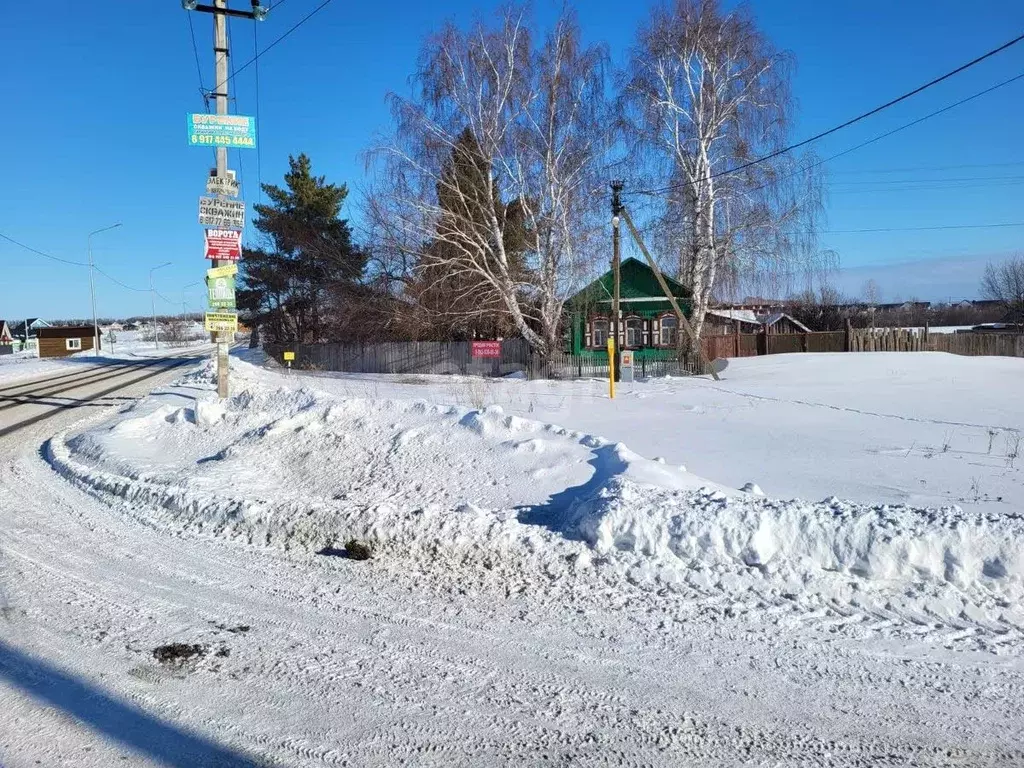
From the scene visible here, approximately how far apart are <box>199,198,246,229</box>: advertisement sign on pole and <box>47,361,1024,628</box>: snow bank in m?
5.07

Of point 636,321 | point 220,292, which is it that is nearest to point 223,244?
point 220,292

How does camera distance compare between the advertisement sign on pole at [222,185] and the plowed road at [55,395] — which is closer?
the advertisement sign on pole at [222,185]

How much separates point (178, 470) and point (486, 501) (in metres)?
4.59

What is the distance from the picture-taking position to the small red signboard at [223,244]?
46.7 feet

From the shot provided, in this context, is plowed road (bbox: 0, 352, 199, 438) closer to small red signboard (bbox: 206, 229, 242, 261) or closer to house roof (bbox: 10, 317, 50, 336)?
small red signboard (bbox: 206, 229, 242, 261)

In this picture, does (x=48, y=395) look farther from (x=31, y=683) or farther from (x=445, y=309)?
(x=31, y=683)

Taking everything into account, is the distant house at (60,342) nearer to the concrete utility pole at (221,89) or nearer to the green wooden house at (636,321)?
the green wooden house at (636,321)

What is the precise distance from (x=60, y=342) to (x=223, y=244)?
62.3 meters

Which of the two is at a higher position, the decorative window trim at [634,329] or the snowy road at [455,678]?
the decorative window trim at [634,329]

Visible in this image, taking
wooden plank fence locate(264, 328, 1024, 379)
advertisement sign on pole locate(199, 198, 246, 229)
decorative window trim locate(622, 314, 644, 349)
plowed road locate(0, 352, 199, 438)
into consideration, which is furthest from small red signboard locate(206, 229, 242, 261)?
decorative window trim locate(622, 314, 644, 349)

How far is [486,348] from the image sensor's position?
32344 mm

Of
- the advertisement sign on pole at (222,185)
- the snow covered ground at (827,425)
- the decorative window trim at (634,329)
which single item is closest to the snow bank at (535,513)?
the snow covered ground at (827,425)

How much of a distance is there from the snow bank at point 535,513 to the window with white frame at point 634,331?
27.1m

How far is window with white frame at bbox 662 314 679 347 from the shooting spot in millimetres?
36250
